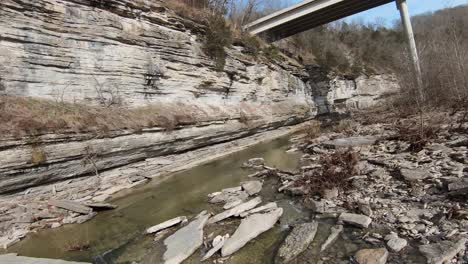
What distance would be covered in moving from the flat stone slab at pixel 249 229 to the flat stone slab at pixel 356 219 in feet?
4.85

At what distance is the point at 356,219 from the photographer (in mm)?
6828

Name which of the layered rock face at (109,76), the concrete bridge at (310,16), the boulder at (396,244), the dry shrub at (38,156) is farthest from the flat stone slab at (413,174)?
the concrete bridge at (310,16)

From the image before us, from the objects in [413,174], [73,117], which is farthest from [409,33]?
[73,117]

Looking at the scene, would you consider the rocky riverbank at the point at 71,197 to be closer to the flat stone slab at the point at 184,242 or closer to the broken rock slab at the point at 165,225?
the broken rock slab at the point at 165,225

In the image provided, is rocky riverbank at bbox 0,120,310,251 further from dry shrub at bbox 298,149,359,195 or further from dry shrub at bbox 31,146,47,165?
dry shrub at bbox 298,149,359,195

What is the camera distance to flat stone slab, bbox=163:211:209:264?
6462 mm

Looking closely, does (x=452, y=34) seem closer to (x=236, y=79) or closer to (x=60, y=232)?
(x=236, y=79)

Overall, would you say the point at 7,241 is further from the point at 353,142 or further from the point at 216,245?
the point at 353,142

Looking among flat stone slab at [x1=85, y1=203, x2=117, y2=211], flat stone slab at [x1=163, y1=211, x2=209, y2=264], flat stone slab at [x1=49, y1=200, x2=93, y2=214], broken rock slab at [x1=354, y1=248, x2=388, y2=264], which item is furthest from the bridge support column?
flat stone slab at [x1=49, y1=200, x2=93, y2=214]

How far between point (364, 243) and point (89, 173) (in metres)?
9.87

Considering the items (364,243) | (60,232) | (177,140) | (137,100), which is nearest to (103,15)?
(137,100)

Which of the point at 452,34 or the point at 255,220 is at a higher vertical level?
the point at 452,34

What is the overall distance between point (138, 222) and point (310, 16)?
29.8 meters

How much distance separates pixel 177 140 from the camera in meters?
16.0
